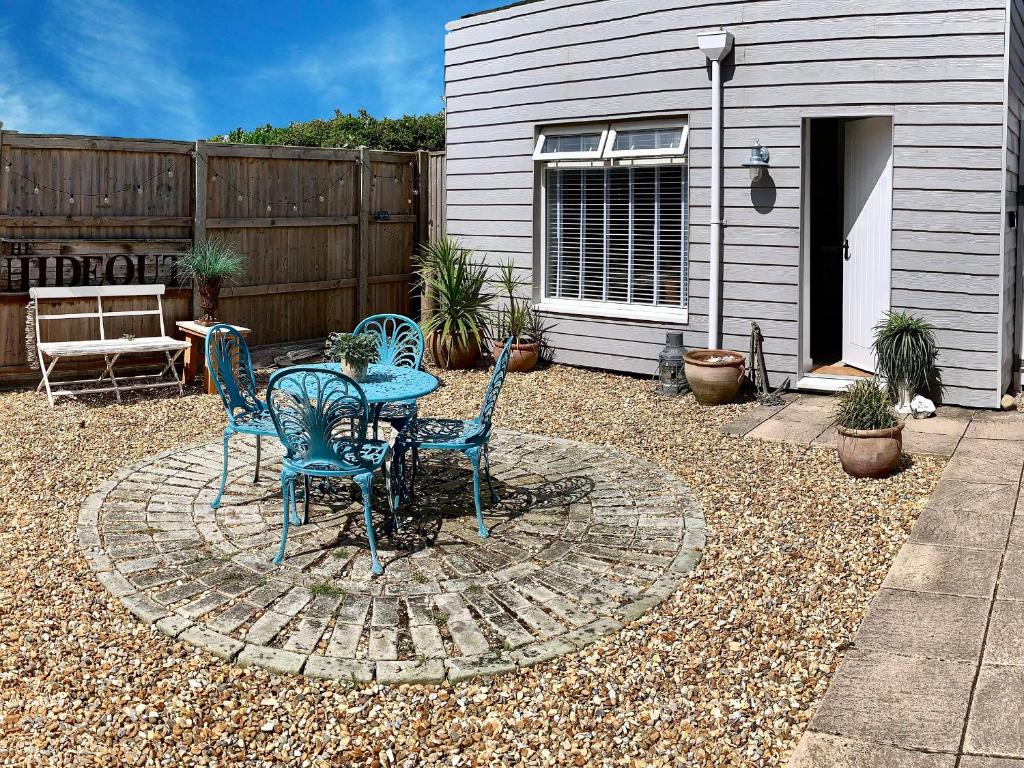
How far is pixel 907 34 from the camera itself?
22.6ft

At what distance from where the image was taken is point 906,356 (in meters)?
6.79

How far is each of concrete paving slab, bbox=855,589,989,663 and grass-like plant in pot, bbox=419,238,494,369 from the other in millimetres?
5557

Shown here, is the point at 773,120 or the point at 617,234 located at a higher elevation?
the point at 773,120

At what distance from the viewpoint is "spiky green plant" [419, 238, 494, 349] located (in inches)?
348

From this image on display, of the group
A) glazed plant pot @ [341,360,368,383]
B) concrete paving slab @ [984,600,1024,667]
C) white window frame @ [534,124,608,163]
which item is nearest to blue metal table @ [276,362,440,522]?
glazed plant pot @ [341,360,368,383]

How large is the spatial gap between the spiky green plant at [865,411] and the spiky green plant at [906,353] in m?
1.48

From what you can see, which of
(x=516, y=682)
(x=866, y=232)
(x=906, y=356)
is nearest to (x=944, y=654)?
(x=516, y=682)

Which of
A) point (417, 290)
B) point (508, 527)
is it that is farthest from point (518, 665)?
point (417, 290)

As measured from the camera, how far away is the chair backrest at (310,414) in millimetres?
4039

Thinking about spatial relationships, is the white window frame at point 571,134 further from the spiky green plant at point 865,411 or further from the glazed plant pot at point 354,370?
the glazed plant pot at point 354,370

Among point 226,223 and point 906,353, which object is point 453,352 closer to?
point 226,223

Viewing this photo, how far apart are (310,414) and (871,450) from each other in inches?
123

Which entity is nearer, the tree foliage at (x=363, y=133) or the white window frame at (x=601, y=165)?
the white window frame at (x=601, y=165)

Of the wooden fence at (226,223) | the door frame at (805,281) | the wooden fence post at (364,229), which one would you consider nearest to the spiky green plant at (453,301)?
the wooden fence post at (364,229)
